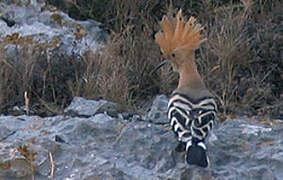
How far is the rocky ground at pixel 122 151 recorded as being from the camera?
412 centimetres

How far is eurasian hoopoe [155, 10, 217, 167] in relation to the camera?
4191mm

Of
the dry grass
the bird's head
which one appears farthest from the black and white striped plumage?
the dry grass

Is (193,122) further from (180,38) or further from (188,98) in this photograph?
(180,38)

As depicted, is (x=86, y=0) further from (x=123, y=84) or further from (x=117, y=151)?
(x=117, y=151)

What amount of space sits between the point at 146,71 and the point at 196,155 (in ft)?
8.97

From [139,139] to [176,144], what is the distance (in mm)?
242

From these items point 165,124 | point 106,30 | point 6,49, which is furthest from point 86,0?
point 165,124

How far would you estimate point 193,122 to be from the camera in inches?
167

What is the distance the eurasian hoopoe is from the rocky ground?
145mm

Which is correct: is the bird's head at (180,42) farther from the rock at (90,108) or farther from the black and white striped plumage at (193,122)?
the rock at (90,108)

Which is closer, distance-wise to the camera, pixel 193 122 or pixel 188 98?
pixel 193 122

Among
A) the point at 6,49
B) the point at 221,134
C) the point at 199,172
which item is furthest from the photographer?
the point at 6,49

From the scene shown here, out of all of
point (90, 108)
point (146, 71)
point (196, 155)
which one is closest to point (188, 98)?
point (196, 155)

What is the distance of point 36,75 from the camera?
21.9 feet
